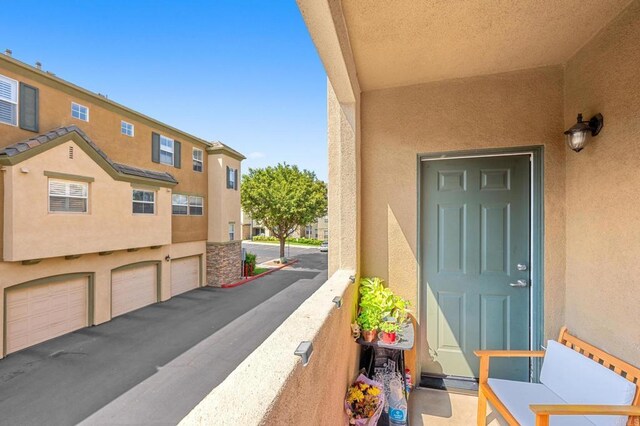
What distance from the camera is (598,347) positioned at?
6.28 feet

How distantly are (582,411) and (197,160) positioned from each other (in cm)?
1351

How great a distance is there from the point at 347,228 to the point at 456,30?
64.5 inches

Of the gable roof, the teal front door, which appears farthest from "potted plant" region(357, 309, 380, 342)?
the gable roof

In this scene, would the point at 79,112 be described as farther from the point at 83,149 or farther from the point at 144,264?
the point at 144,264

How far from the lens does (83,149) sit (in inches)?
289

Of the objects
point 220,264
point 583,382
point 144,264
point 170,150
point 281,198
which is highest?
point 170,150

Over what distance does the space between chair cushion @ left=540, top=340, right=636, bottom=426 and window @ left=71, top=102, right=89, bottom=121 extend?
11.0m

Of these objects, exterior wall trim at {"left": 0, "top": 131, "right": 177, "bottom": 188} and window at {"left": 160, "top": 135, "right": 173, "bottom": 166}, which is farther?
window at {"left": 160, "top": 135, "right": 173, "bottom": 166}

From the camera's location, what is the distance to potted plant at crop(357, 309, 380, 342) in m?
2.14

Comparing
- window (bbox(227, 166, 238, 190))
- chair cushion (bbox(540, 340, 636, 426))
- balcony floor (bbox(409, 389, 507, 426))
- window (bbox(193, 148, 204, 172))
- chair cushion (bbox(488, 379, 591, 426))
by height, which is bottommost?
balcony floor (bbox(409, 389, 507, 426))

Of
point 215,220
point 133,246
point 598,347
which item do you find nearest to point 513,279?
point 598,347

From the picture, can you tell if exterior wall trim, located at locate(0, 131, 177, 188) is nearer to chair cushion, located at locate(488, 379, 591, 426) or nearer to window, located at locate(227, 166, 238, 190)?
window, located at locate(227, 166, 238, 190)

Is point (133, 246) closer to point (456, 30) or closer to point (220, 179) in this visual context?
point (220, 179)

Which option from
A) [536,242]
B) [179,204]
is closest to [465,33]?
[536,242]
